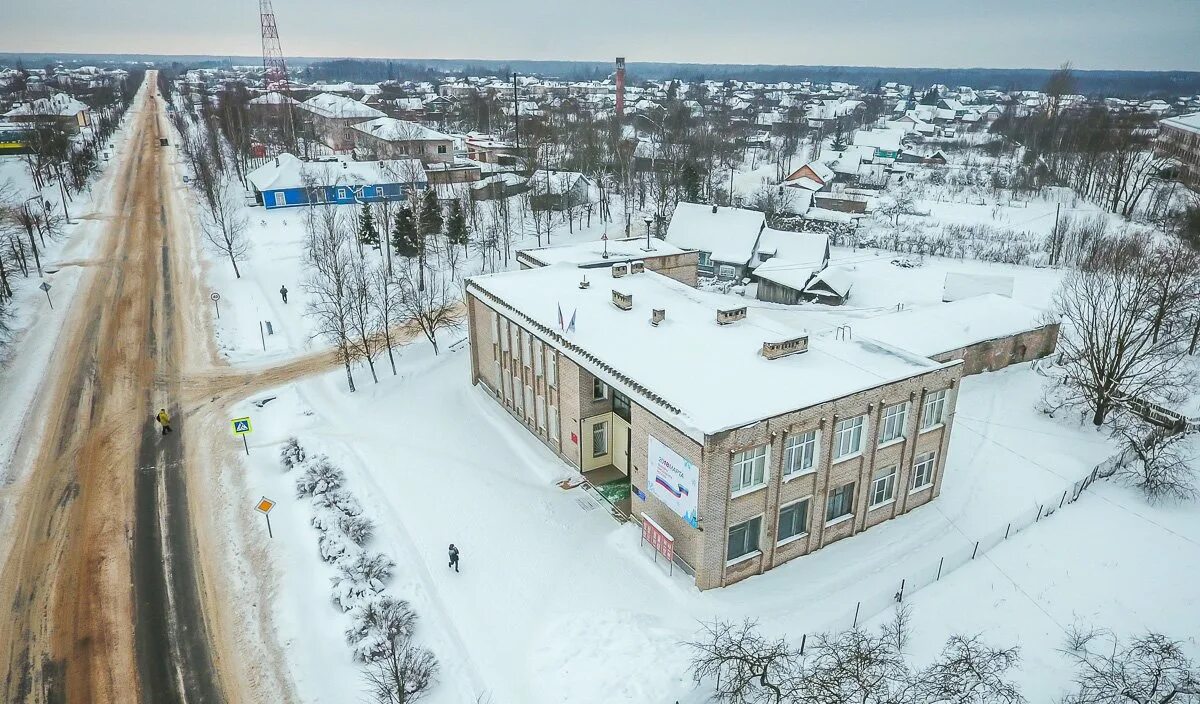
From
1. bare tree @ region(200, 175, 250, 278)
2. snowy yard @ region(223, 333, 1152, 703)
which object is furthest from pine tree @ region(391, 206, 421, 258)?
snowy yard @ region(223, 333, 1152, 703)

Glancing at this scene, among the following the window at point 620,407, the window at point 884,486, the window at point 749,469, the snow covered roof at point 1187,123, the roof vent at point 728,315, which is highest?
the snow covered roof at point 1187,123

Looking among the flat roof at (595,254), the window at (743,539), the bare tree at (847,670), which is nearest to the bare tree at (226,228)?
the flat roof at (595,254)

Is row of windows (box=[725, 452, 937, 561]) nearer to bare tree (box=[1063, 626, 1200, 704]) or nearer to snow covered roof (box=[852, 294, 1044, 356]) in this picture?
bare tree (box=[1063, 626, 1200, 704])

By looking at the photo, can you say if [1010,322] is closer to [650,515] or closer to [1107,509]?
[1107,509]

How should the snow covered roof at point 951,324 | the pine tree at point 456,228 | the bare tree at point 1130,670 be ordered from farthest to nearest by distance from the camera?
the pine tree at point 456,228 → the snow covered roof at point 951,324 → the bare tree at point 1130,670

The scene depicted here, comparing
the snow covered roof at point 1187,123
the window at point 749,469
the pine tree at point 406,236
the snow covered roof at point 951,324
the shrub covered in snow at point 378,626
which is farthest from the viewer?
the snow covered roof at point 1187,123

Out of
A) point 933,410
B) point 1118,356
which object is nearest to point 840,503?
point 933,410

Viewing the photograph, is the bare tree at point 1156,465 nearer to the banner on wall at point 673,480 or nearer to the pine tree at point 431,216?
the banner on wall at point 673,480
